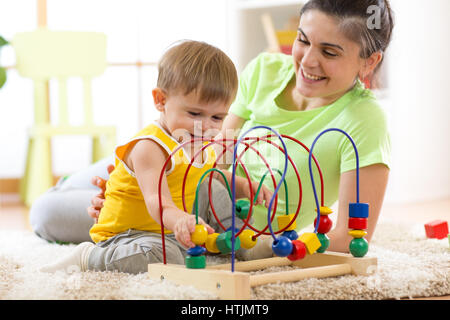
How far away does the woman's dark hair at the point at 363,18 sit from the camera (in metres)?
1.28

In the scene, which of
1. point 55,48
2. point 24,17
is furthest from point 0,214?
point 24,17

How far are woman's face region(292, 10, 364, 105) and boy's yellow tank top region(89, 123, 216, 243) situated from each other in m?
0.32

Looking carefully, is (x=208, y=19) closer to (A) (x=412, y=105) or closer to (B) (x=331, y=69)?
(A) (x=412, y=105)

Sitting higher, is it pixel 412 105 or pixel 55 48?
pixel 55 48

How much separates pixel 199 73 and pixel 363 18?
0.43 meters

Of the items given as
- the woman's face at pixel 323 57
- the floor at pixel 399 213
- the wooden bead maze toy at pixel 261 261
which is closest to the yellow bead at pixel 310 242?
the wooden bead maze toy at pixel 261 261

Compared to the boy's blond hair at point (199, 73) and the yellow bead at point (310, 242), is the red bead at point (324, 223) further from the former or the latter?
the boy's blond hair at point (199, 73)

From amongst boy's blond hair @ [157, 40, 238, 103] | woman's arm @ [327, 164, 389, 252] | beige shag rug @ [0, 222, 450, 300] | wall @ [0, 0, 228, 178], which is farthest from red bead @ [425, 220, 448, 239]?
wall @ [0, 0, 228, 178]

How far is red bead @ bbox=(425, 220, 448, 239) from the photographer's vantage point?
1.63m

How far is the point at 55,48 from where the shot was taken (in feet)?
9.63

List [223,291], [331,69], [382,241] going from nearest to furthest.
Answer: [223,291]
[331,69]
[382,241]

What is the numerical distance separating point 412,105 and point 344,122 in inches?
62.5

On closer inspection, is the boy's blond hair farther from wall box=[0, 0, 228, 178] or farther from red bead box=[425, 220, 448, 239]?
wall box=[0, 0, 228, 178]

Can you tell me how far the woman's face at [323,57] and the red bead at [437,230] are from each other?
53 cm
